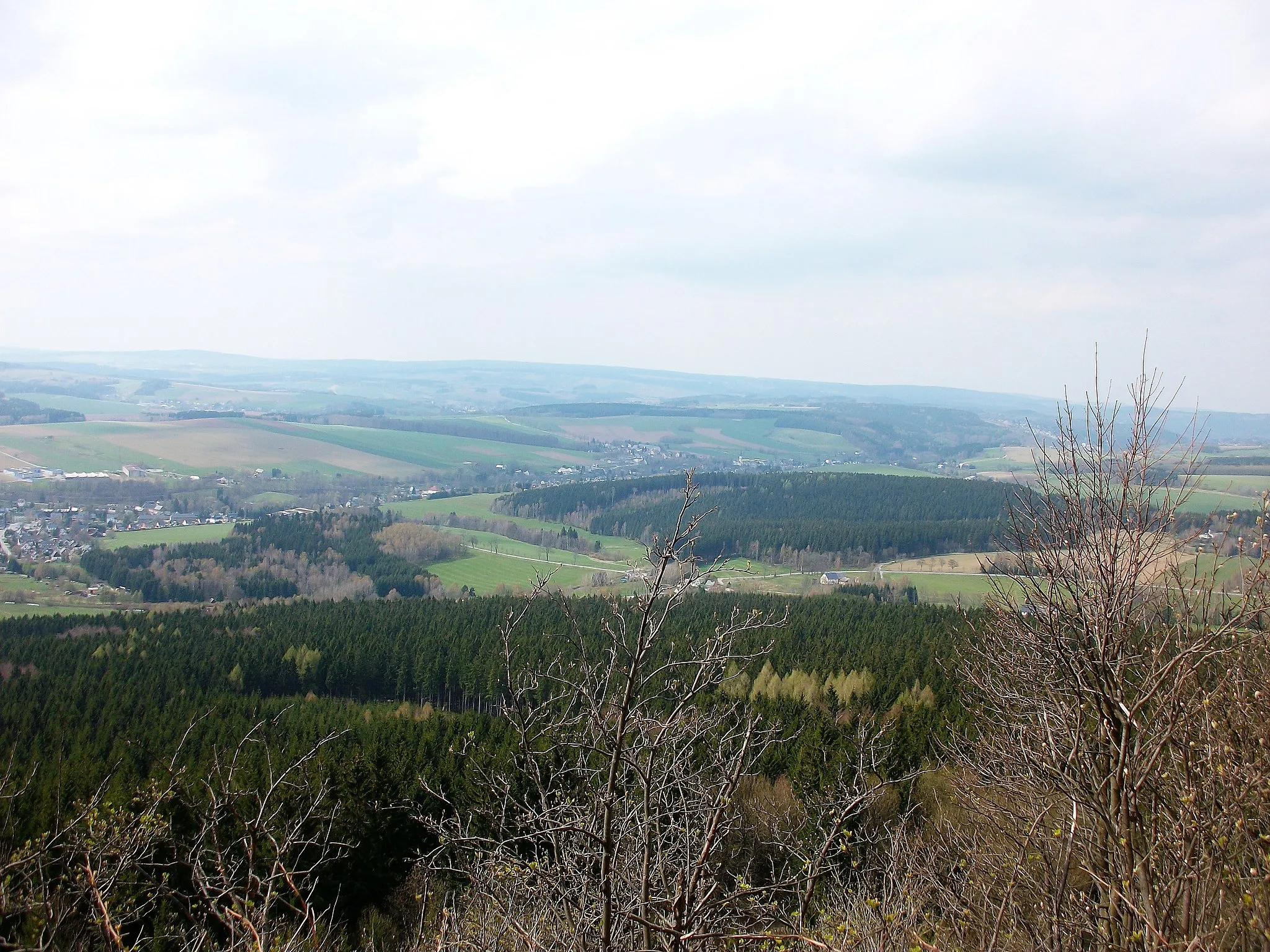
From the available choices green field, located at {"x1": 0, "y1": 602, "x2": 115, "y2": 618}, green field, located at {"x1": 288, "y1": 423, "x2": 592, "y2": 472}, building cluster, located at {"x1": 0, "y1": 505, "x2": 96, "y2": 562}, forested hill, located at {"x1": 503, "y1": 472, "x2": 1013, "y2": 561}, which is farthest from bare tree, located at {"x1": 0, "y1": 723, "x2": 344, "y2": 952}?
green field, located at {"x1": 288, "y1": 423, "x2": 592, "y2": 472}

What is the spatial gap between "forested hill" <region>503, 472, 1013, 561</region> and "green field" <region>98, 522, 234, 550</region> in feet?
105

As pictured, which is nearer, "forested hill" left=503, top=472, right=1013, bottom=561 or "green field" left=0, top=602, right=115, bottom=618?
"green field" left=0, top=602, right=115, bottom=618

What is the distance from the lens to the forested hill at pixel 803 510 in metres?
80.5

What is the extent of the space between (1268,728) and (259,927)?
25.9 feet

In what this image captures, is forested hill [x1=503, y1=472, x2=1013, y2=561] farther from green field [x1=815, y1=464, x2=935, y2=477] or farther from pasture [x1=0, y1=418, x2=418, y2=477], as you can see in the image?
pasture [x1=0, y1=418, x2=418, y2=477]

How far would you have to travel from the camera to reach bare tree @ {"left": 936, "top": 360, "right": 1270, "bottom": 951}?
221 inches

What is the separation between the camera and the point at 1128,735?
6.89 meters

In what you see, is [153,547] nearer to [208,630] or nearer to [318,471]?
[208,630]

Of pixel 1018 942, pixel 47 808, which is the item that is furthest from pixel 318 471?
pixel 1018 942

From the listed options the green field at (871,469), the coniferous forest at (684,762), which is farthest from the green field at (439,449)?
the coniferous forest at (684,762)

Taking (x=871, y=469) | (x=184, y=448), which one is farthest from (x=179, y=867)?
(x=871, y=469)

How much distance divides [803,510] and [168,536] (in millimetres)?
68464

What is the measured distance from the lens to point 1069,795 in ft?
20.1

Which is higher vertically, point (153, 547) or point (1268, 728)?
point (1268, 728)
